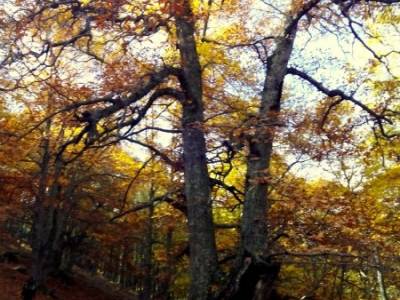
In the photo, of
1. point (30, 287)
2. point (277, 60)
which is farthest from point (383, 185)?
point (30, 287)

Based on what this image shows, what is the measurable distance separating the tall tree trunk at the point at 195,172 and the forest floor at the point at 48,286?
14.2m

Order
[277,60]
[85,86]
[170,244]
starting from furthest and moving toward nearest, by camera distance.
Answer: [170,244] < [85,86] < [277,60]

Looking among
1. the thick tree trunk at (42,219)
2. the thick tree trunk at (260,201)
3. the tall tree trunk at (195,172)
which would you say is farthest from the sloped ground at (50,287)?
the thick tree trunk at (260,201)

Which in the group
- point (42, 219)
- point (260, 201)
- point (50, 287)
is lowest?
point (50, 287)

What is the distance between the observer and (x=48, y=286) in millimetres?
24000

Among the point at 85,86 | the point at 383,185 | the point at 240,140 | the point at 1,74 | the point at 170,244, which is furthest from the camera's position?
the point at 170,244

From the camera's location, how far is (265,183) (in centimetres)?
719

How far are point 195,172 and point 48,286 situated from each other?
19.1 m

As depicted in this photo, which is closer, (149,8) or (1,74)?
(149,8)

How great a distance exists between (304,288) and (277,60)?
15.9m

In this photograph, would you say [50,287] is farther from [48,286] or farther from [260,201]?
[260,201]

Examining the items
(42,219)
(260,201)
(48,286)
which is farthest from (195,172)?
(48,286)

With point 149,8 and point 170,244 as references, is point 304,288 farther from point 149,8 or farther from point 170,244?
point 149,8

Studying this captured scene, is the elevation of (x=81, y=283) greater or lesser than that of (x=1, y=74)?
lesser
